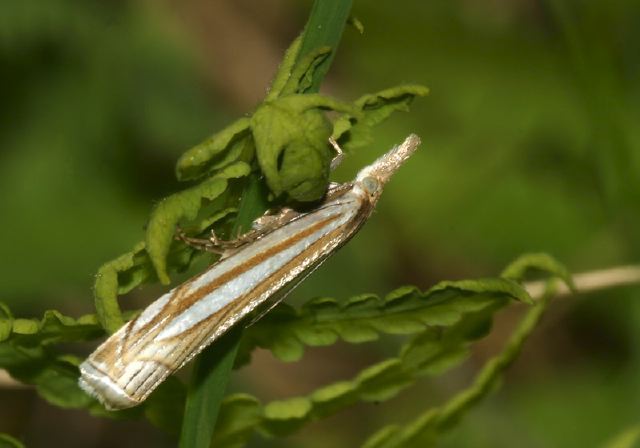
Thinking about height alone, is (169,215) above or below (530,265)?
above

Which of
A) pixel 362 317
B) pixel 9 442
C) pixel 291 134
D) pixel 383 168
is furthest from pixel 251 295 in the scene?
pixel 383 168

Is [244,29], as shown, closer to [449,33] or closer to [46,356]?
[449,33]

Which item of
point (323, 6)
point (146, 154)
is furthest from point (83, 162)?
point (323, 6)

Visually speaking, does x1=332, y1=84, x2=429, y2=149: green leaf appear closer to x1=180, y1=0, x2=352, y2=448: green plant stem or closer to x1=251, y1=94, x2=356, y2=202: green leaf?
x1=180, y1=0, x2=352, y2=448: green plant stem

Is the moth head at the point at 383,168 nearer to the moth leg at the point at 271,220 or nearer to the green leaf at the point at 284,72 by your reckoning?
the moth leg at the point at 271,220

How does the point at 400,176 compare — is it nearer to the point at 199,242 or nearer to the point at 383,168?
the point at 383,168

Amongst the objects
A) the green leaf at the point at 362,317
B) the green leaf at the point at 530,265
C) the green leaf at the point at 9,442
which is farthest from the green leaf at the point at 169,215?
the green leaf at the point at 530,265
